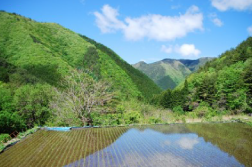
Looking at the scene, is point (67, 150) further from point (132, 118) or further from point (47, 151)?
point (132, 118)

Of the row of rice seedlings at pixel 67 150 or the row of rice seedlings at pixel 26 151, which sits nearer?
the row of rice seedlings at pixel 67 150

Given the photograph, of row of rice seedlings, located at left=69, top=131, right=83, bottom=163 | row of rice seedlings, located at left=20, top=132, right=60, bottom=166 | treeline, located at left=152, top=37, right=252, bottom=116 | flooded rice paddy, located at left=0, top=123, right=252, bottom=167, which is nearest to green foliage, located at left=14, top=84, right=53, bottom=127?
flooded rice paddy, located at left=0, top=123, right=252, bottom=167

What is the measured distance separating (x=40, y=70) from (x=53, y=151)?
210ft

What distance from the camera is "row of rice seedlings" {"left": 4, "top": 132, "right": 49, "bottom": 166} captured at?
25.6 feet

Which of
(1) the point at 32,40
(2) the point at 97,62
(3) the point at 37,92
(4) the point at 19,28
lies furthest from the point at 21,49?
(3) the point at 37,92

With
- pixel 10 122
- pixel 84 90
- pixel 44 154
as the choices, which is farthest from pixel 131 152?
pixel 10 122

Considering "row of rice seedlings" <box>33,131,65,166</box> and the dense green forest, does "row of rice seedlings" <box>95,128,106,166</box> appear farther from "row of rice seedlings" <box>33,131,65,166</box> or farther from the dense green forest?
the dense green forest

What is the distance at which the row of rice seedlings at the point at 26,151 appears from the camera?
307 inches

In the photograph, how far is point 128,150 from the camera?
359 inches

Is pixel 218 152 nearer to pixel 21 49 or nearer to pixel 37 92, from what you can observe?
pixel 37 92

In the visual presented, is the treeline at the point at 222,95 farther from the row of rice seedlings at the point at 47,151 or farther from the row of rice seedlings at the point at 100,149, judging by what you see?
the row of rice seedlings at the point at 47,151

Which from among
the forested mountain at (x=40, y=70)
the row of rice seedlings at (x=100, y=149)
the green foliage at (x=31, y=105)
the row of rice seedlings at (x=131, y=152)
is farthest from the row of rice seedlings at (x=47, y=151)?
the green foliage at (x=31, y=105)

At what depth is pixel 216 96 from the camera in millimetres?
40875

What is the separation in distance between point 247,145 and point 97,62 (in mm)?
86674
